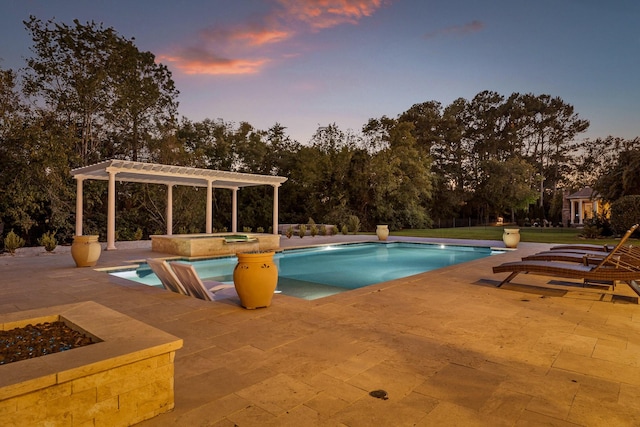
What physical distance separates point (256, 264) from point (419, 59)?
14.4 m

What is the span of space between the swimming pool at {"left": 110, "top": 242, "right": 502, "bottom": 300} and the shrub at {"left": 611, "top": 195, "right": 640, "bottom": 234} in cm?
841

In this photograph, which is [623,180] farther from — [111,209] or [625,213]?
[111,209]

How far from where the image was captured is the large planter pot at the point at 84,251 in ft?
28.7

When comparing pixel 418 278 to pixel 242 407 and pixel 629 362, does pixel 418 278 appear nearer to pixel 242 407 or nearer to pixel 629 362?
pixel 629 362

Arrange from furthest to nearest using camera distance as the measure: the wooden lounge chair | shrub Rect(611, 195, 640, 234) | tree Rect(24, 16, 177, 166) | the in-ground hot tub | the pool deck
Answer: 1. tree Rect(24, 16, 177, 166)
2. shrub Rect(611, 195, 640, 234)
3. the in-ground hot tub
4. the wooden lounge chair
5. the pool deck

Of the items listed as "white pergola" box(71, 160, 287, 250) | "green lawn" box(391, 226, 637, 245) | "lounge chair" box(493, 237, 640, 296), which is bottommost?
"green lawn" box(391, 226, 637, 245)

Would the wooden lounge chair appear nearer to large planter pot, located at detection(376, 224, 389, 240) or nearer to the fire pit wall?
the fire pit wall

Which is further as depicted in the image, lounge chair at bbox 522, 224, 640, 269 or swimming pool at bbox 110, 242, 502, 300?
swimming pool at bbox 110, 242, 502, 300

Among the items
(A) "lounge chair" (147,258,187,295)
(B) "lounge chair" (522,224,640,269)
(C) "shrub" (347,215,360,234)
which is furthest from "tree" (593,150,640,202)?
(A) "lounge chair" (147,258,187,295)

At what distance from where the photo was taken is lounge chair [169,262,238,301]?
5.54 m

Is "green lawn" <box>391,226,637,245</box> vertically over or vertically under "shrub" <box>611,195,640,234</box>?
under

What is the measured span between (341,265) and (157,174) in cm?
726

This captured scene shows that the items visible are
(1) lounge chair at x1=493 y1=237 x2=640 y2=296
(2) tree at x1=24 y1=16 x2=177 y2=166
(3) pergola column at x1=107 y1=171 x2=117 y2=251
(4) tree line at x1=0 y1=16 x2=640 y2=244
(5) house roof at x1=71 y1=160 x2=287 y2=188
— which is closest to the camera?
(1) lounge chair at x1=493 y1=237 x2=640 y2=296

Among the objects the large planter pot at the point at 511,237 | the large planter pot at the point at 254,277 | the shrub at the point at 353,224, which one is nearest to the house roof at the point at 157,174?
the shrub at the point at 353,224
